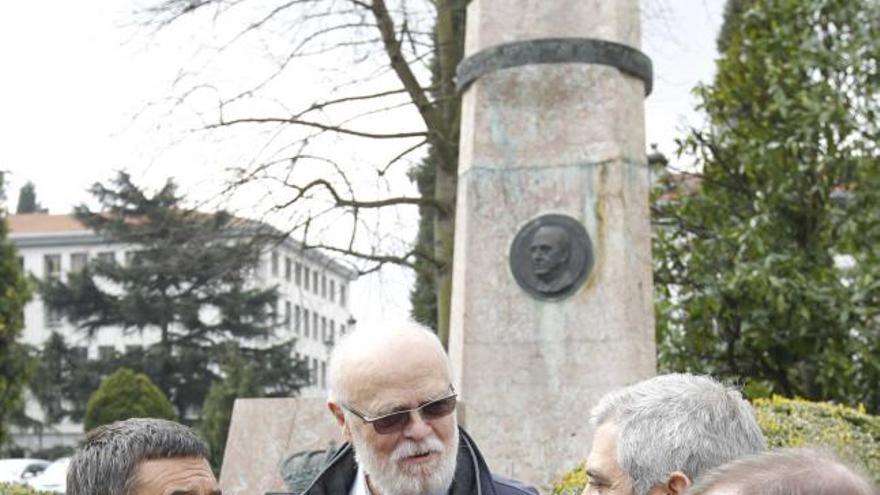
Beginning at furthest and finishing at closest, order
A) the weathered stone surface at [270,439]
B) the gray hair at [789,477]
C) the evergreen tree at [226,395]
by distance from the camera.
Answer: the evergreen tree at [226,395]
the weathered stone surface at [270,439]
the gray hair at [789,477]

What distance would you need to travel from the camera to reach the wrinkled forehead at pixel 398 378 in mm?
3508

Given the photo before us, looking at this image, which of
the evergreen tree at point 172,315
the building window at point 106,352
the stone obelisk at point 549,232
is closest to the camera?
the stone obelisk at point 549,232

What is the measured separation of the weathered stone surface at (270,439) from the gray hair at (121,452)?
16.8 feet

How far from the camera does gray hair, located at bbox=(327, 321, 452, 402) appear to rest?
357cm

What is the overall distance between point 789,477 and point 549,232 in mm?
6806

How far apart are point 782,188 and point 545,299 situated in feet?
21.9

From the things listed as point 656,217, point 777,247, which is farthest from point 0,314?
point 777,247

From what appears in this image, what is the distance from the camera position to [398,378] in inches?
139

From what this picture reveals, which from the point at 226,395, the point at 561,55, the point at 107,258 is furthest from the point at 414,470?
the point at 107,258

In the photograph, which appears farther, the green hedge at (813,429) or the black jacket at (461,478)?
the green hedge at (813,429)

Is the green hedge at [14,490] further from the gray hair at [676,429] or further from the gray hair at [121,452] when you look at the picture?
the gray hair at [676,429]

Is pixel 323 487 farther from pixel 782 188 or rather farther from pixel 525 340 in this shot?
pixel 782 188

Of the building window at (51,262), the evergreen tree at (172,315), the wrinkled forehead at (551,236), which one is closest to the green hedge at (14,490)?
the wrinkled forehead at (551,236)

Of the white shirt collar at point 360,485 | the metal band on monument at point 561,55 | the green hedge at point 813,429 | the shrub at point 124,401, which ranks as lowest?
the shrub at point 124,401
